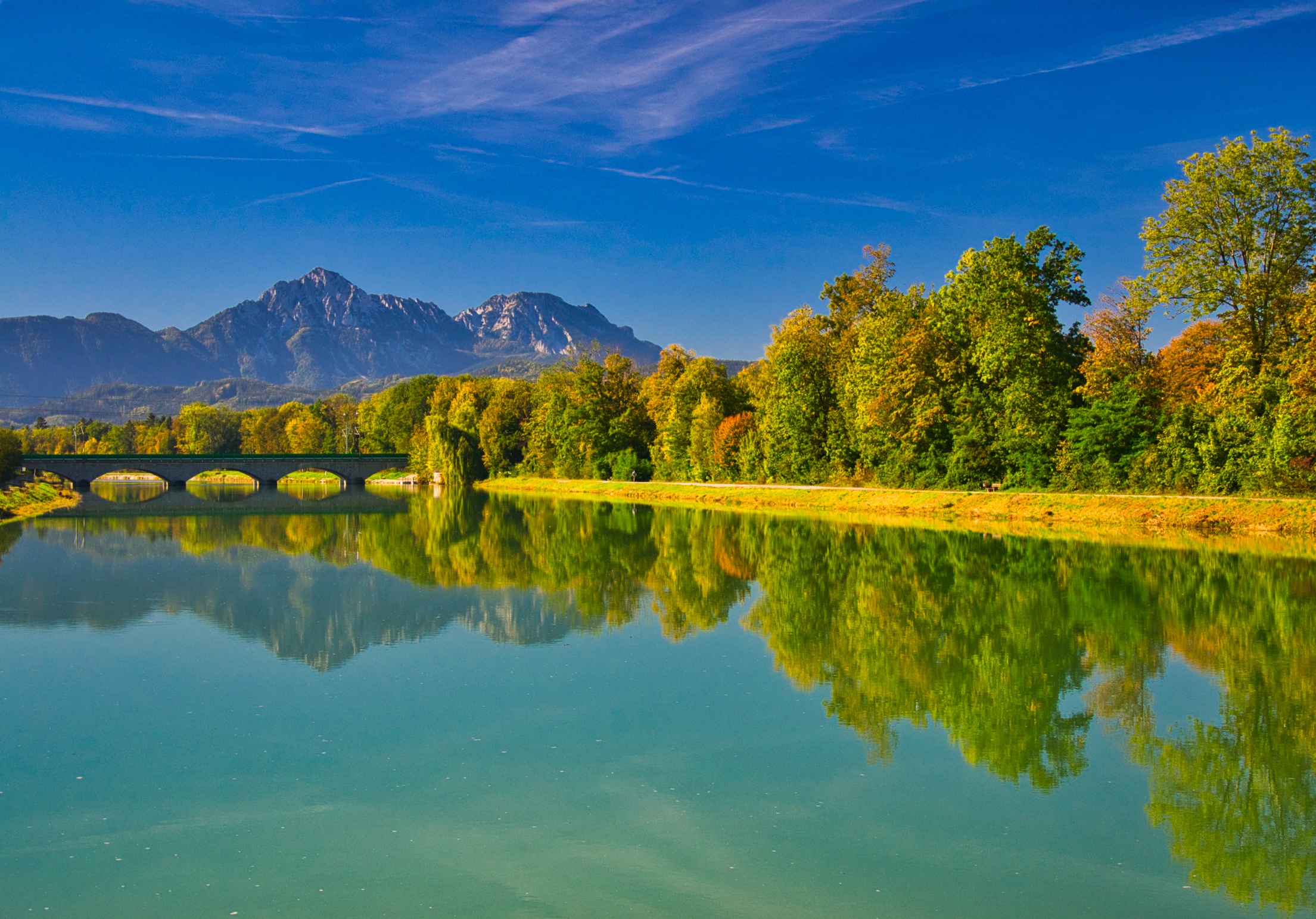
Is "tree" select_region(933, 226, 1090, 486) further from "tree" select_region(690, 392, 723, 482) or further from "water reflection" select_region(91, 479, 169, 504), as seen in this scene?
"water reflection" select_region(91, 479, 169, 504)

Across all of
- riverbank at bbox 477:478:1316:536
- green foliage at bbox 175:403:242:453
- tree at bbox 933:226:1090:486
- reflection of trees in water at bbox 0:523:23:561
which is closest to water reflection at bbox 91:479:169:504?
green foliage at bbox 175:403:242:453

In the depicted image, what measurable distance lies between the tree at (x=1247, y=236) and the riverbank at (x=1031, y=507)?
7.22 metres

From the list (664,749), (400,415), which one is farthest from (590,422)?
(664,749)

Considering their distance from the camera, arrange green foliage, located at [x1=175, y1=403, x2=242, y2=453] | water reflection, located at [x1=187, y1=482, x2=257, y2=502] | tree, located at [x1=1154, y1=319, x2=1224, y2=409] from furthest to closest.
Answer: green foliage, located at [x1=175, y1=403, x2=242, y2=453], water reflection, located at [x1=187, y1=482, x2=257, y2=502], tree, located at [x1=1154, y1=319, x2=1224, y2=409]

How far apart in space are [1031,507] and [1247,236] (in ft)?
49.7

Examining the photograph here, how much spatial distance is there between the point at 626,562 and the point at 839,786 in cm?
2198

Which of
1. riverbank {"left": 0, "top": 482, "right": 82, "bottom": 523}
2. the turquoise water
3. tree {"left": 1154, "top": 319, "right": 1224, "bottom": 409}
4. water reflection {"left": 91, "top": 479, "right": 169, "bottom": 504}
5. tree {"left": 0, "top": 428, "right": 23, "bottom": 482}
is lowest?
water reflection {"left": 91, "top": 479, "right": 169, "bottom": 504}

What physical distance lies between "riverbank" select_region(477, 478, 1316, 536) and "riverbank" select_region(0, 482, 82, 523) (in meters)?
40.2

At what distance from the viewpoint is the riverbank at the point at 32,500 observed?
187 ft

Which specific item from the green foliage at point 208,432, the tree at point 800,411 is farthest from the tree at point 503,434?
the green foliage at point 208,432

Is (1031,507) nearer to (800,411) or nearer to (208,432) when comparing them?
(800,411)

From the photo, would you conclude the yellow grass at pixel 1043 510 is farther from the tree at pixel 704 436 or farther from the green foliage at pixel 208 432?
the green foliage at pixel 208 432

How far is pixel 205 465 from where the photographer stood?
4267 inches

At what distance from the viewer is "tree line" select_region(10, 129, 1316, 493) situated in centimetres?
4041
